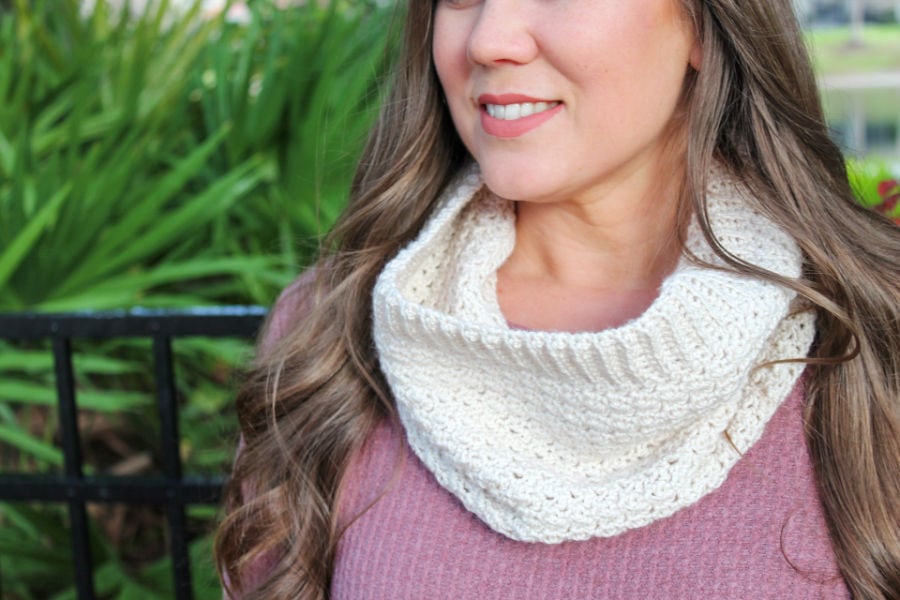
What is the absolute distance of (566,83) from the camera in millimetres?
1364

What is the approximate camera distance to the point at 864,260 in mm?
1384

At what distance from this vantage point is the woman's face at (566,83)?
134 cm

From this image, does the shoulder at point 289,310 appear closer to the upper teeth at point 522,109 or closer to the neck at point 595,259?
the neck at point 595,259

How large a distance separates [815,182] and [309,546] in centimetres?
83

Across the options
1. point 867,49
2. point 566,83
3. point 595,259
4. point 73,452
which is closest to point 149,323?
point 73,452

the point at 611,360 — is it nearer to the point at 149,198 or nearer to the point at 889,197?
the point at 889,197

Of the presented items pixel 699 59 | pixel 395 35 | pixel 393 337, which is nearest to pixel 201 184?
pixel 395 35

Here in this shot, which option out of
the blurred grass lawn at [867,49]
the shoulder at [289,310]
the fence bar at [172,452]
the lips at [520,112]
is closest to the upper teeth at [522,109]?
the lips at [520,112]

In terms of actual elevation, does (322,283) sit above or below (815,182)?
below

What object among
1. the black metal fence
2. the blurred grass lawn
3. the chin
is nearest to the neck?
the chin

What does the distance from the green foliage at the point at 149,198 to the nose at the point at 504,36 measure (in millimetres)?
971

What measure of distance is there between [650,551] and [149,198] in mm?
1646

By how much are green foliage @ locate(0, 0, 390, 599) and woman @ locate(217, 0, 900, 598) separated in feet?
2.59

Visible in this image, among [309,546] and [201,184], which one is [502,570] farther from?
[201,184]
